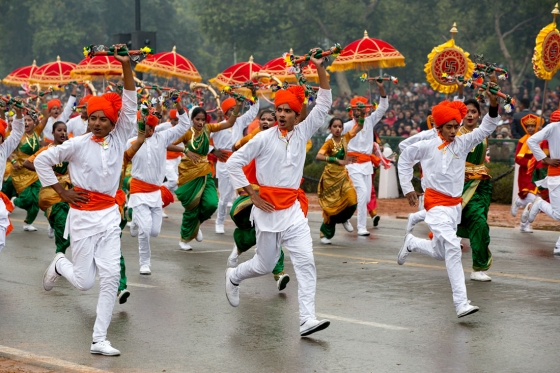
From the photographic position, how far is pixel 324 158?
1445 cm

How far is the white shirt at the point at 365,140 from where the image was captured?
52.4 ft

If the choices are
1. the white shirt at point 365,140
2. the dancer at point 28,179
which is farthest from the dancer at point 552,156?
the dancer at point 28,179

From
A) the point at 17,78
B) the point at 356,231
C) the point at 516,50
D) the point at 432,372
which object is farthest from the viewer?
the point at 516,50

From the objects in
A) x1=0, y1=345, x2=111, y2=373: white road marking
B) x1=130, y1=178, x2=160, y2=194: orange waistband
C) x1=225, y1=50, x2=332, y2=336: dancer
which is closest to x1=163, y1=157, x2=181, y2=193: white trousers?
x1=130, y1=178, x2=160, y2=194: orange waistband

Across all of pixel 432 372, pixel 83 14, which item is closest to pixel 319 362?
pixel 432 372

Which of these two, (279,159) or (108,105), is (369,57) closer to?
(279,159)

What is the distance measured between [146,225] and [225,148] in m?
6.19

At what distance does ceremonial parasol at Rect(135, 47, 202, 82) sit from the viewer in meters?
21.4

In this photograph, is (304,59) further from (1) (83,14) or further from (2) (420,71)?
(1) (83,14)

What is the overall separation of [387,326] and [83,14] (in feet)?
180

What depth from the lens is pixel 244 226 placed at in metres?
10.4

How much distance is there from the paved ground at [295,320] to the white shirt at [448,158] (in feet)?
3.59

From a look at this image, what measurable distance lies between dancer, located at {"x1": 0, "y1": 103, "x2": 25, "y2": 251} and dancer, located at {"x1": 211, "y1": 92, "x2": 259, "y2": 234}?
364cm

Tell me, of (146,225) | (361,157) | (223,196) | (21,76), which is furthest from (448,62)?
(21,76)
